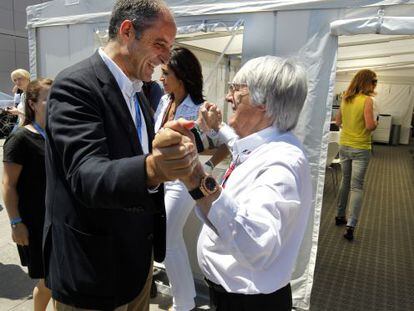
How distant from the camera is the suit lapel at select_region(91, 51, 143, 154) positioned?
3.81 ft

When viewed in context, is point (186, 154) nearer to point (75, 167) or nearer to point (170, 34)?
point (75, 167)

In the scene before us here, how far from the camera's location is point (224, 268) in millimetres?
1423

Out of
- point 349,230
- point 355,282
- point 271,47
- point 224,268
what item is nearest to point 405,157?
point 349,230

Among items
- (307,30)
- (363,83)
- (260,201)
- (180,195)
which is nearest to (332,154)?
(363,83)

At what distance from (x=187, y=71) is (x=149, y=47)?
1.48 m

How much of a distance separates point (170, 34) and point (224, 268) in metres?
0.94

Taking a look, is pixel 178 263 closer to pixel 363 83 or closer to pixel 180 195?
pixel 180 195

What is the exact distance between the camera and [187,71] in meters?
2.69

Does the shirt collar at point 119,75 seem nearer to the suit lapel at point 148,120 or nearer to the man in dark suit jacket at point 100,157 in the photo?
the man in dark suit jacket at point 100,157

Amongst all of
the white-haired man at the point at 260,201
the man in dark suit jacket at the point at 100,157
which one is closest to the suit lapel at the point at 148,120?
the man in dark suit jacket at the point at 100,157

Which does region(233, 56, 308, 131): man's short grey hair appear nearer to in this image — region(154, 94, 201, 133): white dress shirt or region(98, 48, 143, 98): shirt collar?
region(98, 48, 143, 98): shirt collar

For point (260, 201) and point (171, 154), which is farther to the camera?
point (260, 201)

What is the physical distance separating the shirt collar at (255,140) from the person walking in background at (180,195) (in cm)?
112

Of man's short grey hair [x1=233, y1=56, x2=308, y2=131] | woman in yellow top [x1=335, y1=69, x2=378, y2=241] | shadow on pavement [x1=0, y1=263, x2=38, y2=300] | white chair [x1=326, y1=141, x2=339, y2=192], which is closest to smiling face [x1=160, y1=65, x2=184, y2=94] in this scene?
man's short grey hair [x1=233, y1=56, x2=308, y2=131]
